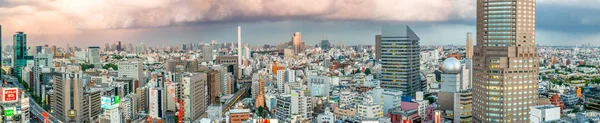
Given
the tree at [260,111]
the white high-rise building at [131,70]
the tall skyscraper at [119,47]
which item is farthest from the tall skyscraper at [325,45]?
the tree at [260,111]

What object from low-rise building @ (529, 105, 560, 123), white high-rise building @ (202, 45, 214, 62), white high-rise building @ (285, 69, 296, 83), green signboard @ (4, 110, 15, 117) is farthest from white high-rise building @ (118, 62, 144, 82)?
low-rise building @ (529, 105, 560, 123)

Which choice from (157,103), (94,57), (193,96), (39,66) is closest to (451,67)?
(193,96)

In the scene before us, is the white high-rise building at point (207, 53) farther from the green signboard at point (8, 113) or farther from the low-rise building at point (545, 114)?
the low-rise building at point (545, 114)

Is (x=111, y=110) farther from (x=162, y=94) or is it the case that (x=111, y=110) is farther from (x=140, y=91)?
(x=140, y=91)

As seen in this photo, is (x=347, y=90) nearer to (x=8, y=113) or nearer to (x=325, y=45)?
(x=8, y=113)

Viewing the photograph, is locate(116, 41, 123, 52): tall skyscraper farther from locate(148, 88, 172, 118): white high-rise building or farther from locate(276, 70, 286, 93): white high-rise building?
locate(148, 88, 172, 118): white high-rise building

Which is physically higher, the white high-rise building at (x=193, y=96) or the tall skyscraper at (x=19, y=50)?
the tall skyscraper at (x=19, y=50)

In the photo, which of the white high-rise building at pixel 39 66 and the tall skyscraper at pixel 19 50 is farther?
the tall skyscraper at pixel 19 50

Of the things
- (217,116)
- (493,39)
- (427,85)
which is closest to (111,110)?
(217,116)
